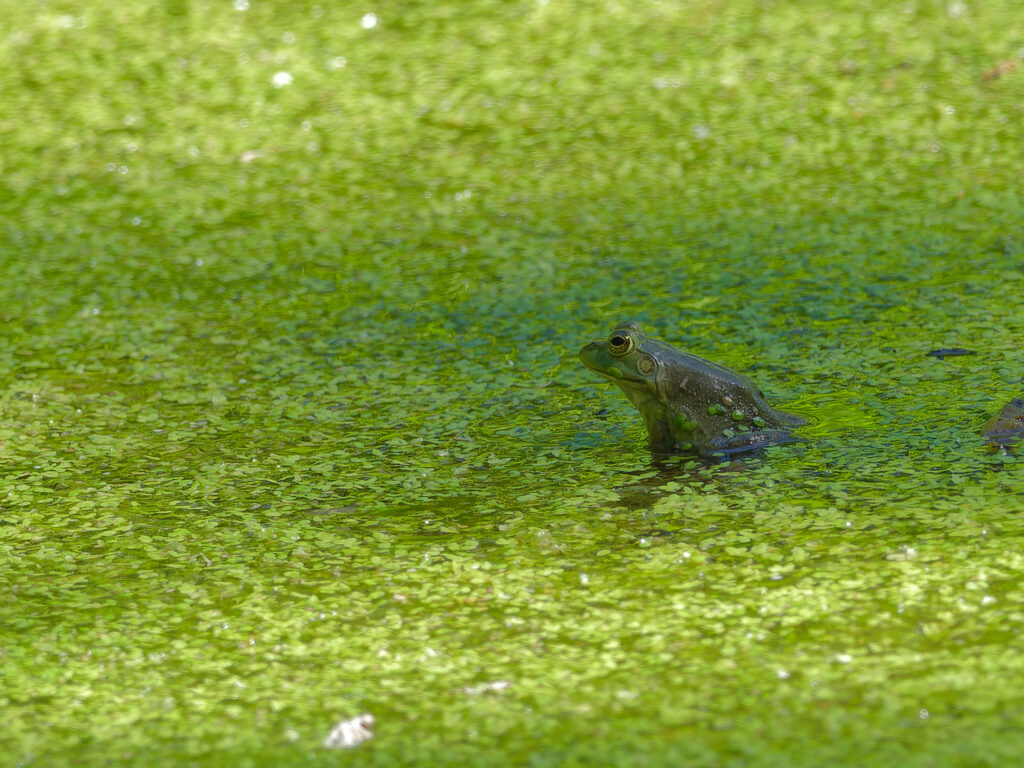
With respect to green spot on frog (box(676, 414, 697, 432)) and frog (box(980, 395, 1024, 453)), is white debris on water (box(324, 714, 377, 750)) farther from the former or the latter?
frog (box(980, 395, 1024, 453))

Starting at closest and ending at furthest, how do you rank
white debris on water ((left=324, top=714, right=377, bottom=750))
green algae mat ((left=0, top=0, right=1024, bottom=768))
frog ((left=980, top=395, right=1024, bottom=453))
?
white debris on water ((left=324, top=714, right=377, bottom=750))
green algae mat ((left=0, top=0, right=1024, bottom=768))
frog ((left=980, top=395, right=1024, bottom=453))

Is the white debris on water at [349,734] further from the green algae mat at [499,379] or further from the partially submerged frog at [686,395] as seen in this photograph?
the partially submerged frog at [686,395]

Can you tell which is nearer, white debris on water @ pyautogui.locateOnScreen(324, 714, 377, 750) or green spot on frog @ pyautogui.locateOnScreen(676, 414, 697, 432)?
white debris on water @ pyautogui.locateOnScreen(324, 714, 377, 750)

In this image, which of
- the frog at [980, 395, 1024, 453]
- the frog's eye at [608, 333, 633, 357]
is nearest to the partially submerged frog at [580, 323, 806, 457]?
the frog's eye at [608, 333, 633, 357]

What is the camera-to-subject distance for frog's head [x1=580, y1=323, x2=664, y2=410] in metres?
3.81

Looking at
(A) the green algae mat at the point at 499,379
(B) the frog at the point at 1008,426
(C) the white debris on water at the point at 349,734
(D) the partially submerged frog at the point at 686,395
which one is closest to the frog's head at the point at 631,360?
(D) the partially submerged frog at the point at 686,395

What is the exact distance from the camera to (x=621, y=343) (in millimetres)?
3805

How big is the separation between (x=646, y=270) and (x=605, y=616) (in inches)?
93.6

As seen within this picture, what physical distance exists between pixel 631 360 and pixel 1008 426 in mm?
1060

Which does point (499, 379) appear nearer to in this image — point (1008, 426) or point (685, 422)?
point (685, 422)

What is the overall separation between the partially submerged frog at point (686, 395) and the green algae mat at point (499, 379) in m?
0.14

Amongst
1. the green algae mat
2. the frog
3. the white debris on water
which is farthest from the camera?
the frog

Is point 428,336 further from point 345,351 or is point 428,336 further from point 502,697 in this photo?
point 502,697

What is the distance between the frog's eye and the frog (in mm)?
1025
